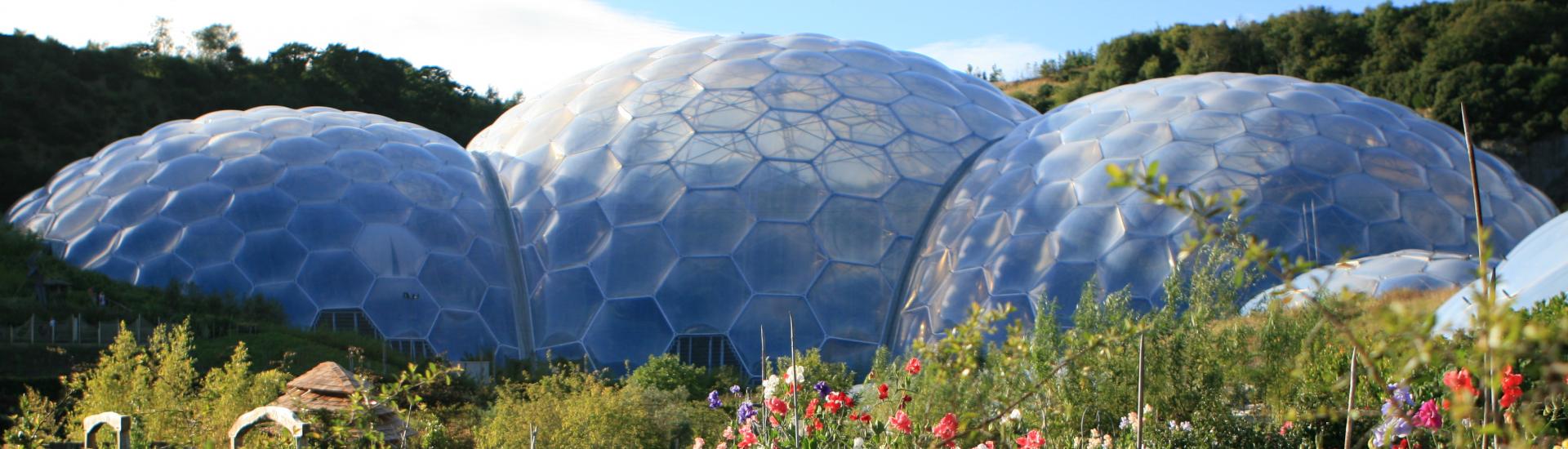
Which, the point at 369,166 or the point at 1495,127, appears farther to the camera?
the point at 1495,127

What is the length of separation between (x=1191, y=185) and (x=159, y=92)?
25.7 meters

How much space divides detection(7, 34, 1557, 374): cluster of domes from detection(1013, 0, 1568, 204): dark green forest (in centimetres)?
1501

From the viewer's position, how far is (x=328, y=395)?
764 centimetres

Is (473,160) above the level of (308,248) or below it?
above

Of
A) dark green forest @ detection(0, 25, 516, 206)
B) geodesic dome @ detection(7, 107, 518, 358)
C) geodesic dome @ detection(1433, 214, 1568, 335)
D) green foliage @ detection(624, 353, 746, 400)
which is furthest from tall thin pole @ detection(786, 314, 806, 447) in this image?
dark green forest @ detection(0, 25, 516, 206)

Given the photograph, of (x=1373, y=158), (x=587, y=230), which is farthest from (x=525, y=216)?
(x=1373, y=158)

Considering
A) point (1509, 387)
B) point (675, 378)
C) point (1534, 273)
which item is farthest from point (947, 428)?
point (675, 378)

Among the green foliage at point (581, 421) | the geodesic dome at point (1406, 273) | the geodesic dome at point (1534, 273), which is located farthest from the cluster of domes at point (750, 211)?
the green foliage at point (581, 421)

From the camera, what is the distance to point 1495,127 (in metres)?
30.5

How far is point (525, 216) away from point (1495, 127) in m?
Result: 25.6

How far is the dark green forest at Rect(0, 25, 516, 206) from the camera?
26.3m

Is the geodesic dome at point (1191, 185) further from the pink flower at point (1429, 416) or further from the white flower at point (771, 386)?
the pink flower at point (1429, 416)

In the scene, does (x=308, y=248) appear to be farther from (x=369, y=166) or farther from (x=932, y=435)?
(x=932, y=435)

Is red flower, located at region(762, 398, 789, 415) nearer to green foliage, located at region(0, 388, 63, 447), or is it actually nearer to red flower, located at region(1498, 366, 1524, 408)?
red flower, located at region(1498, 366, 1524, 408)
